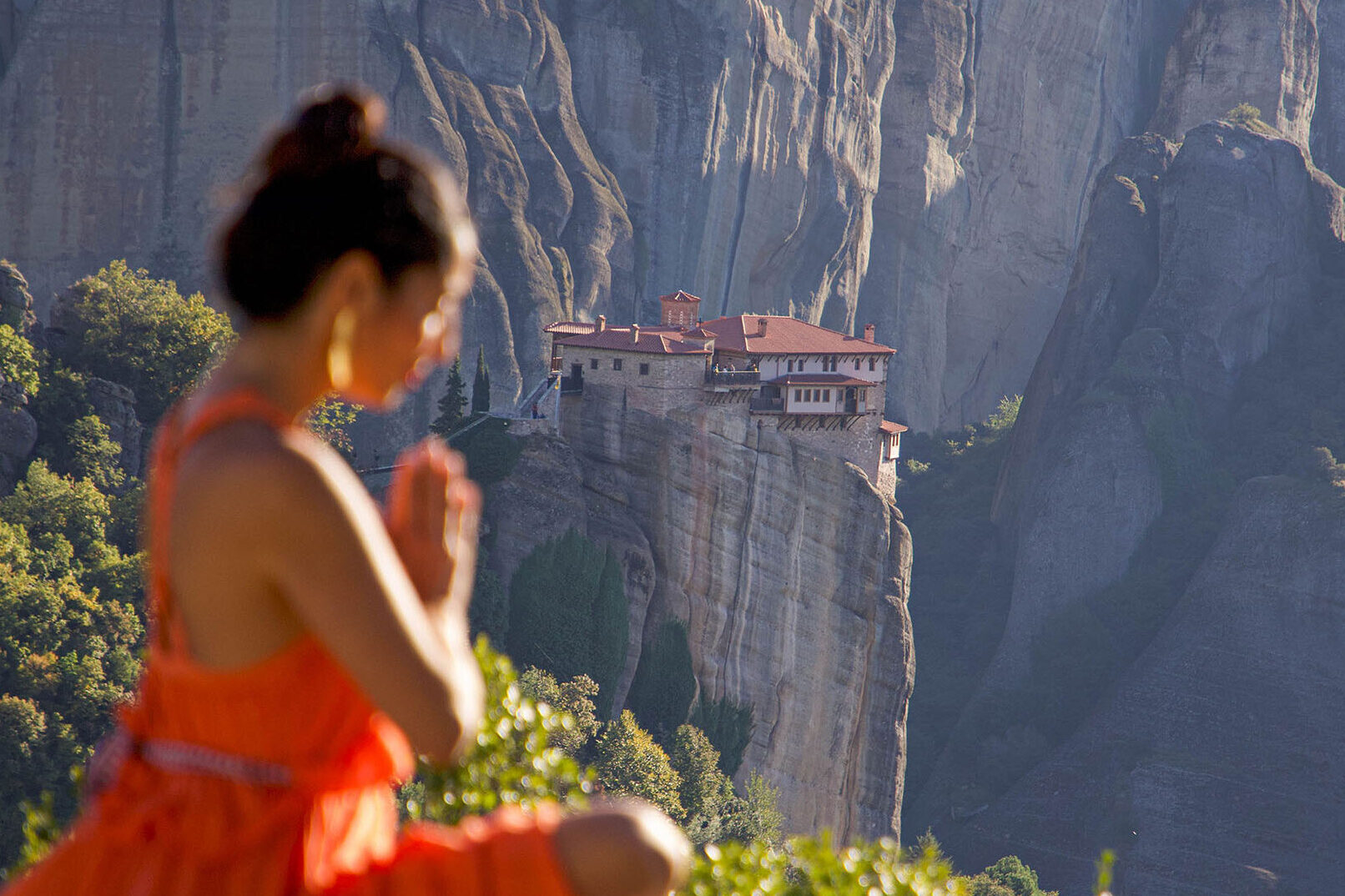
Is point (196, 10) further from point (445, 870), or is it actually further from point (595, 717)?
point (445, 870)

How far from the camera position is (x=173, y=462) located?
2443 millimetres

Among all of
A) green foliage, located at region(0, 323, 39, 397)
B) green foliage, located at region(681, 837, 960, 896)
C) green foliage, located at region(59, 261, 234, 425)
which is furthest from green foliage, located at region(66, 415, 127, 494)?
green foliage, located at region(681, 837, 960, 896)

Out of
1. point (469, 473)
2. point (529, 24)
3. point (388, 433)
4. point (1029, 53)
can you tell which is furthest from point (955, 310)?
point (469, 473)

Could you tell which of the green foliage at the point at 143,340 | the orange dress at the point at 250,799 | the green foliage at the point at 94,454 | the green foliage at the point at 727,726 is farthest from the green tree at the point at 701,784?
the orange dress at the point at 250,799

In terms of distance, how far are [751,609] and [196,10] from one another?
2492cm

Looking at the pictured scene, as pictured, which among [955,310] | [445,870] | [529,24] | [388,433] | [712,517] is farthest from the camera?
[955,310]

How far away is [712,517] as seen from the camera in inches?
1420

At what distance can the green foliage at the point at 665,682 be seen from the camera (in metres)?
35.1

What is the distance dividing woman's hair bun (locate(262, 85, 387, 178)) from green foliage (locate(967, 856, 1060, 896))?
39.6 meters

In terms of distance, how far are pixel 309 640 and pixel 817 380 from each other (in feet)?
124

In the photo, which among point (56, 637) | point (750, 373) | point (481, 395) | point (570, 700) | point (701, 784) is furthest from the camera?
point (750, 373)

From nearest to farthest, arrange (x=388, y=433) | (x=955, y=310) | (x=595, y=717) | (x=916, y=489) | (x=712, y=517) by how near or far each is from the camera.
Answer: (x=595, y=717)
(x=712, y=517)
(x=388, y=433)
(x=916, y=489)
(x=955, y=310)

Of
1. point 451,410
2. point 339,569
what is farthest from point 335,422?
point 339,569

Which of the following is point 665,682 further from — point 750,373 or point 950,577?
point 950,577
